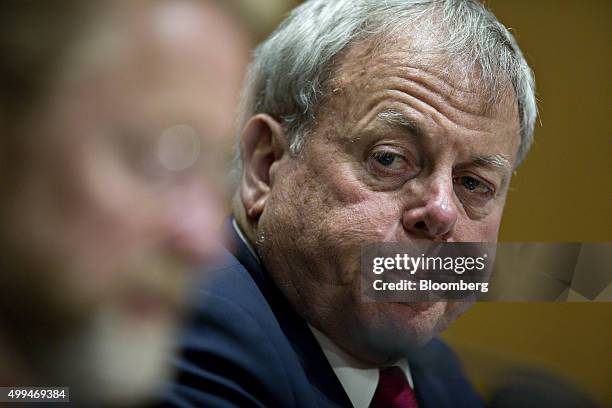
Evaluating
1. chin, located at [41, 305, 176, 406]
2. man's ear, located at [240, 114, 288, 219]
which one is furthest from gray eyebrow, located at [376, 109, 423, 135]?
chin, located at [41, 305, 176, 406]

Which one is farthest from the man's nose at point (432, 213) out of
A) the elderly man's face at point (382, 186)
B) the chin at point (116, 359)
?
the chin at point (116, 359)

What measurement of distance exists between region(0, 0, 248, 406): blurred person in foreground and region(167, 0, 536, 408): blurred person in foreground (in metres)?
0.13

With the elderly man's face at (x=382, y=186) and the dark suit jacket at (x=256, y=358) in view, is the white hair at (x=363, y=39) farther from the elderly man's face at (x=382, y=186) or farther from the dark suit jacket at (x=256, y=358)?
the dark suit jacket at (x=256, y=358)

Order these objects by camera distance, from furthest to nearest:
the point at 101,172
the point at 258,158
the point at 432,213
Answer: the point at 258,158 → the point at 432,213 → the point at 101,172

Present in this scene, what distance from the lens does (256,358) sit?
3.59 feet

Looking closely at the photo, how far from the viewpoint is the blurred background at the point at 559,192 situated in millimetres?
1150

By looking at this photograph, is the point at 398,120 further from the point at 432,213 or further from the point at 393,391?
the point at 393,391

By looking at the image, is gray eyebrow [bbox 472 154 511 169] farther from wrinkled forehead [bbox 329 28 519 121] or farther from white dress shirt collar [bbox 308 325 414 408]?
white dress shirt collar [bbox 308 325 414 408]

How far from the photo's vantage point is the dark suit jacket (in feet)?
3.40

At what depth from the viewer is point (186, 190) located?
0.98 m

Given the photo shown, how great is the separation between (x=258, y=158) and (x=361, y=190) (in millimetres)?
203

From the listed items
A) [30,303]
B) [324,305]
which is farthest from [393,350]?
[30,303]

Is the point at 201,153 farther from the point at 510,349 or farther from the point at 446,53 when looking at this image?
the point at 510,349

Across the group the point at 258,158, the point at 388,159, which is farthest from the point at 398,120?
the point at 258,158
